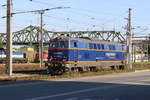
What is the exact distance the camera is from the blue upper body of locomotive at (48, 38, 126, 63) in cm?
3173

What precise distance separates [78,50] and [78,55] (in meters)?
0.49

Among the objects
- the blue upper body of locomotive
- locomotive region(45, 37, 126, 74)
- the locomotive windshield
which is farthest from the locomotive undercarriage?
the locomotive windshield

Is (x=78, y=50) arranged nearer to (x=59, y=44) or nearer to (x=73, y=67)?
(x=73, y=67)

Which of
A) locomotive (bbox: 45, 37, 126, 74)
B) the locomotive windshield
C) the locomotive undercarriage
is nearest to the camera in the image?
the locomotive undercarriage

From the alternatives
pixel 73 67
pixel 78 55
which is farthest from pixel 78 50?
pixel 73 67

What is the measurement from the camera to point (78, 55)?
108 ft

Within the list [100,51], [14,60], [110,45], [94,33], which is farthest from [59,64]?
[94,33]

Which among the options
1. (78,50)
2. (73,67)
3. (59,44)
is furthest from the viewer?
(78,50)

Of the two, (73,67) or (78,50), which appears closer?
(73,67)

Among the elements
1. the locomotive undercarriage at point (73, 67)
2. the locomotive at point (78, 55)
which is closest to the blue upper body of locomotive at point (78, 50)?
the locomotive at point (78, 55)

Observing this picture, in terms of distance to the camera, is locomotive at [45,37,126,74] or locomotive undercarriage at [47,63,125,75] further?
locomotive at [45,37,126,74]

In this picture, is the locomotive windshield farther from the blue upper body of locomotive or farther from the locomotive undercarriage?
the locomotive undercarriage

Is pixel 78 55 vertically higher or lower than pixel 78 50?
lower

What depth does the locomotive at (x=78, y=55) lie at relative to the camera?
104 feet
